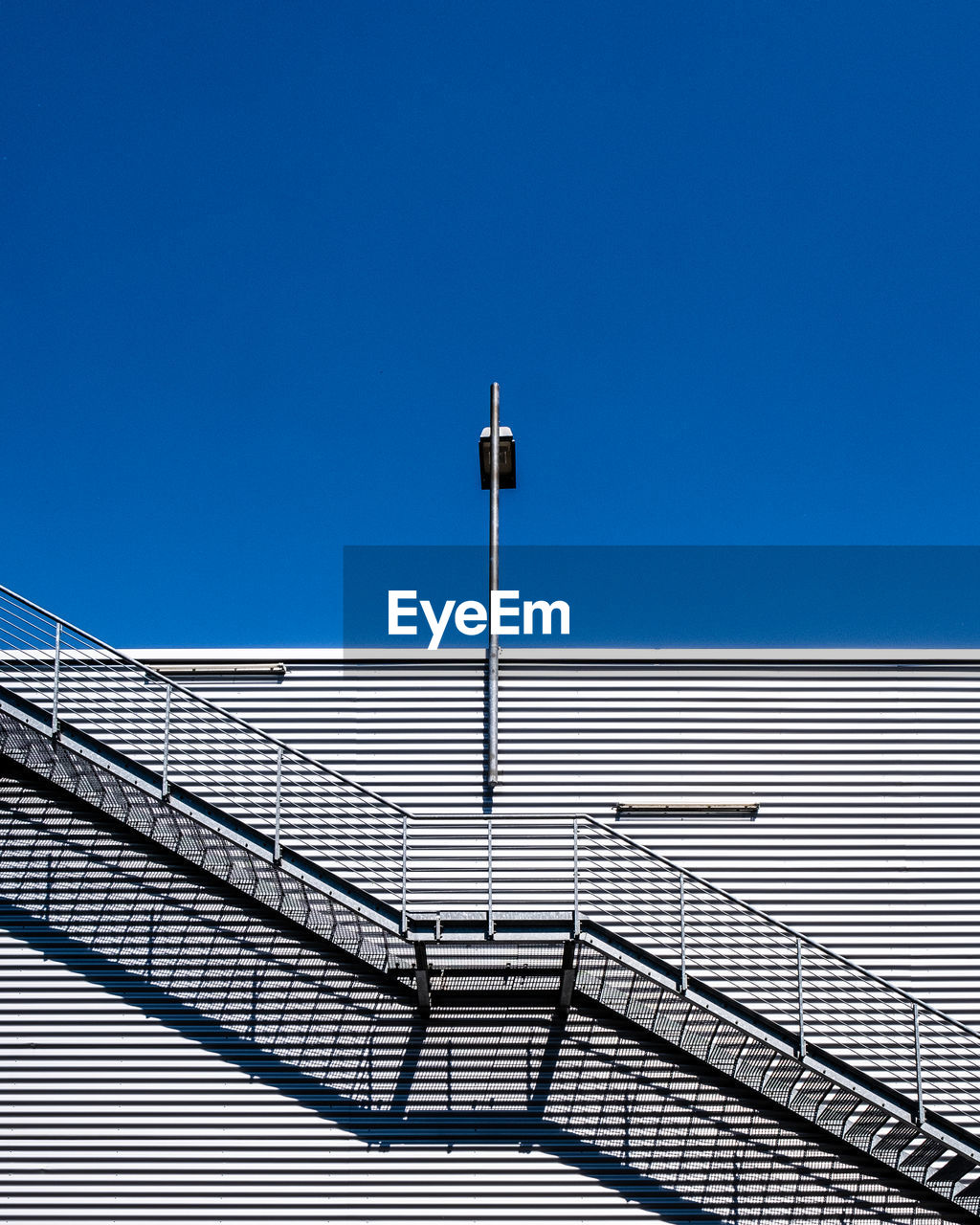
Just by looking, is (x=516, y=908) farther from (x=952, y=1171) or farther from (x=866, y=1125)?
(x=952, y=1171)

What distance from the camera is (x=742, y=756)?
14.0 meters

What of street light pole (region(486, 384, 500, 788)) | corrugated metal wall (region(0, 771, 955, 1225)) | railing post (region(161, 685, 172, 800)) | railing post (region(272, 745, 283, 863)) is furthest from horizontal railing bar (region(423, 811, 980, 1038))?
railing post (region(161, 685, 172, 800))

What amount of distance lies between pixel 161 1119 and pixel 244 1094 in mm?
932

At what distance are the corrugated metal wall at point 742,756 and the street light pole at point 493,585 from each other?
6.0 inches

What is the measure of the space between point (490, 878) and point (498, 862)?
4.42 feet

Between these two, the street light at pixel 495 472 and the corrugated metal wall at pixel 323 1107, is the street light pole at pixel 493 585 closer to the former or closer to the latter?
the street light at pixel 495 472

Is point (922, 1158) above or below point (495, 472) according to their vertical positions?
below

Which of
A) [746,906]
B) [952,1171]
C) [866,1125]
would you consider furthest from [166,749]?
[952,1171]

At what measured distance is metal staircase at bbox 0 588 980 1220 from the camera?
38.3 ft

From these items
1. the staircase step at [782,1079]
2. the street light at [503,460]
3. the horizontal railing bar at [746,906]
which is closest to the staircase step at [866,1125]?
the staircase step at [782,1079]

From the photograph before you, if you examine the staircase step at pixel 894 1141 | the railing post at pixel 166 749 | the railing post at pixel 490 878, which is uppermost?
the railing post at pixel 166 749

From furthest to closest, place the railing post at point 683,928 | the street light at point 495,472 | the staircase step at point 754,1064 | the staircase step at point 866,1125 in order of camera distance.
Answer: the street light at point 495,472 < the staircase step at point 754,1064 < the staircase step at point 866,1125 < the railing post at point 683,928

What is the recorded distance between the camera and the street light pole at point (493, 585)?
1377 cm

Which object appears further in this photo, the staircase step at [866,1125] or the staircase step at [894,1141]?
the staircase step at [894,1141]
